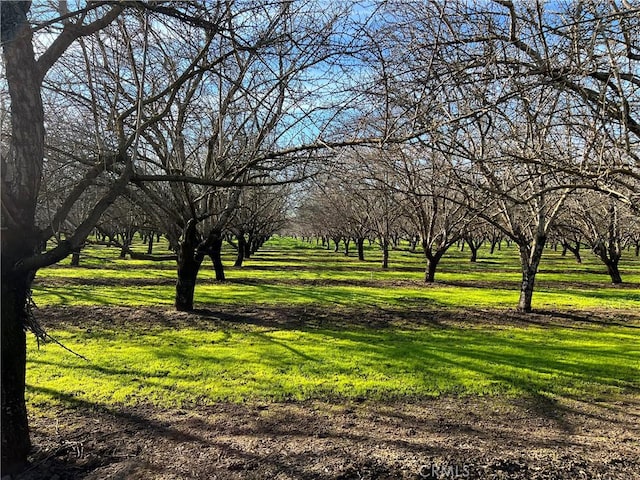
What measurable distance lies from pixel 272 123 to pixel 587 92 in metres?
4.51

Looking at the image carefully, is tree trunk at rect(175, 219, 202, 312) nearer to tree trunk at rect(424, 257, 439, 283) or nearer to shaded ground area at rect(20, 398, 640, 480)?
shaded ground area at rect(20, 398, 640, 480)

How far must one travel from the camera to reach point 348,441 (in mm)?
4527

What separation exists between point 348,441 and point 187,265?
763 centimetres

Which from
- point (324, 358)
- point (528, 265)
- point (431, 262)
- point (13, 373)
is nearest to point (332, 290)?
point (431, 262)

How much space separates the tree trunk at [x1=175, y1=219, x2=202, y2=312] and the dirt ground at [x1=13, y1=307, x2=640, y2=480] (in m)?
5.92

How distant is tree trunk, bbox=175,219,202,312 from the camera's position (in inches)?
432

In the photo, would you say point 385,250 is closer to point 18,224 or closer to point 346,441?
point 346,441

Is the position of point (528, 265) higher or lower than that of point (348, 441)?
higher

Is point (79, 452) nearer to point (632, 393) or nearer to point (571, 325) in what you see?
point (632, 393)

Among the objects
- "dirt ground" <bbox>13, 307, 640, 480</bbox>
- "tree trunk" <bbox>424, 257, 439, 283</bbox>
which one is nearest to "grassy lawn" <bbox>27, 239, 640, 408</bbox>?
"dirt ground" <bbox>13, 307, 640, 480</bbox>

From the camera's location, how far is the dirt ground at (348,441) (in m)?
3.95

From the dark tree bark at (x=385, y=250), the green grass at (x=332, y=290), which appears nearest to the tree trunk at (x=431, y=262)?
the green grass at (x=332, y=290)

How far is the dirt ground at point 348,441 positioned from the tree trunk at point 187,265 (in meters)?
5.92

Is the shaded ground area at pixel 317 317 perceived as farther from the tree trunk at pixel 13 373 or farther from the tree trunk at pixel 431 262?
the tree trunk at pixel 431 262
